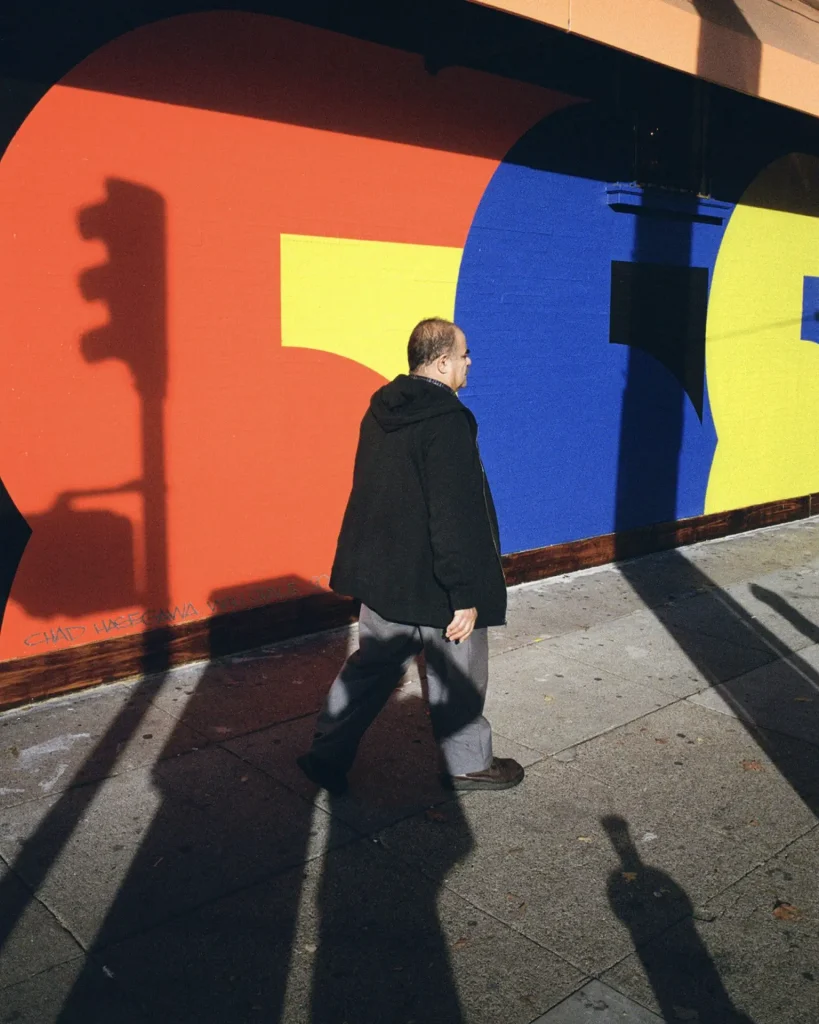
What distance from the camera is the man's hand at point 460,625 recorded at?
3.70 meters

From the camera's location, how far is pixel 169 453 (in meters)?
5.38

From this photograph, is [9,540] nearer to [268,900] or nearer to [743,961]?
[268,900]

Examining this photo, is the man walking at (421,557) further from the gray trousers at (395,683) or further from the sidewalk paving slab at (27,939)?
the sidewalk paving slab at (27,939)

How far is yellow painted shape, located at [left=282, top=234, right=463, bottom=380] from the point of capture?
19.1 ft

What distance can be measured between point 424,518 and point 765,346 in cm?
673

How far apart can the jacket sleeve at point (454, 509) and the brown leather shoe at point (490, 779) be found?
0.85 m

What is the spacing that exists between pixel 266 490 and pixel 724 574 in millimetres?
3991

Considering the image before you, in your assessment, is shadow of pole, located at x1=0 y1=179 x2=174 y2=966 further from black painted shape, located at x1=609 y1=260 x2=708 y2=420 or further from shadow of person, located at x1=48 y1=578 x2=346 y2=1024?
black painted shape, located at x1=609 y1=260 x2=708 y2=420

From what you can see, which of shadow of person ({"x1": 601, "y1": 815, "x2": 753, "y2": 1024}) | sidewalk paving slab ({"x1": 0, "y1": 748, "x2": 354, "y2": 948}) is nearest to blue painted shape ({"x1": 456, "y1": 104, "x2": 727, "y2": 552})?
sidewalk paving slab ({"x1": 0, "y1": 748, "x2": 354, "y2": 948})

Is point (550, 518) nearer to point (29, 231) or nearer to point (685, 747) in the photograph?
point (685, 747)

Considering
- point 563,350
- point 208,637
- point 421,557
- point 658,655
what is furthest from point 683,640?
point 421,557

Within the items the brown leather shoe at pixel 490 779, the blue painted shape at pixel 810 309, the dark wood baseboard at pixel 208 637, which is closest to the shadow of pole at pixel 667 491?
the brown leather shoe at pixel 490 779

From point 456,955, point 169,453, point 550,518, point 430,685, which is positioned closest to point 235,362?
point 169,453

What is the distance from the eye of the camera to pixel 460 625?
3695mm
